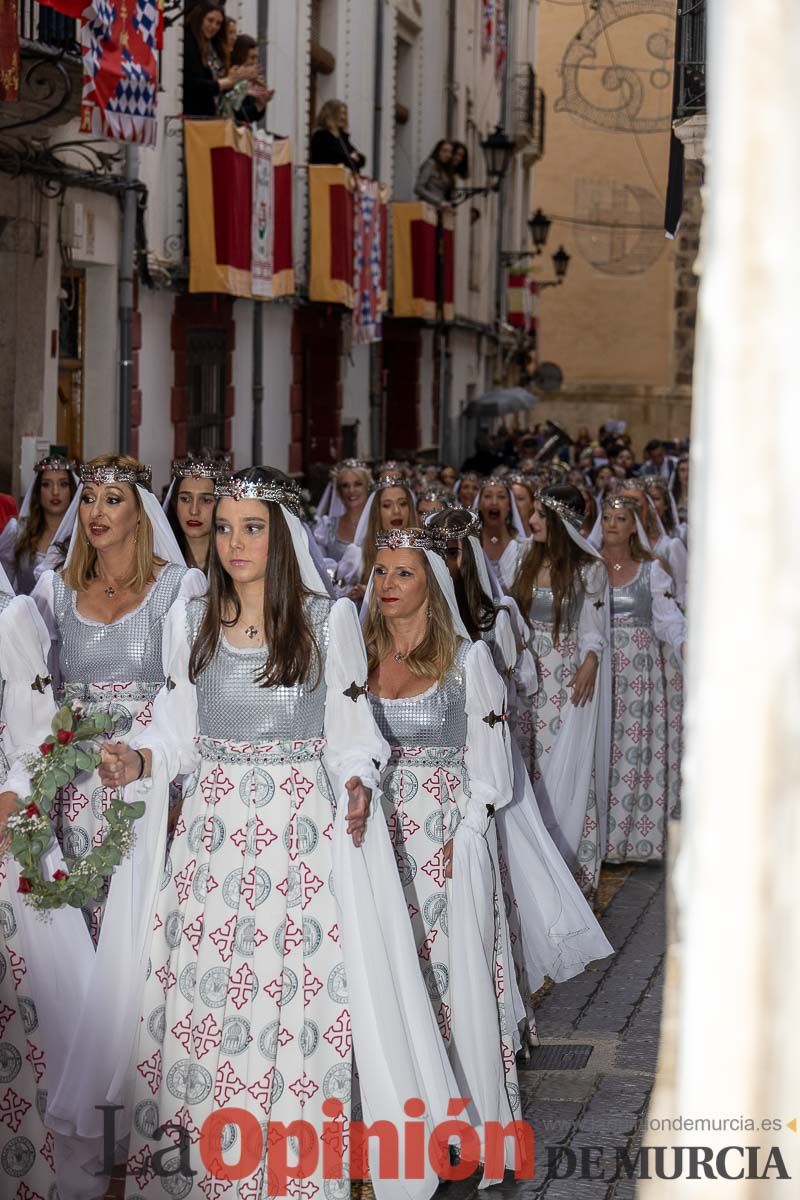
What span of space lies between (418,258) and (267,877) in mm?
20197

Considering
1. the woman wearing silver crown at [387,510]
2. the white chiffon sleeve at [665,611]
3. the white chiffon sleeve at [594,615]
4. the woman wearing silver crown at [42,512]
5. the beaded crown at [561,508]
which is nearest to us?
the white chiffon sleeve at [594,615]

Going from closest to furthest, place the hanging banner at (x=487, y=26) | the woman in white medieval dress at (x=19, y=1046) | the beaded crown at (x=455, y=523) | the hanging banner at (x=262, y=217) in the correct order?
the woman in white medieval dress at (x=19, y=1046) < the beaded crown at (x=455, y=523) < the hanging banner at (x=262, y=217) < the hanging banner at (x=487, y=26)

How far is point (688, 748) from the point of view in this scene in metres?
1.64

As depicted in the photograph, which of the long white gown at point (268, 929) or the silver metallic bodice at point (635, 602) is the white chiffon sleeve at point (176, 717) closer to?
the long white gown at point (268, 929)

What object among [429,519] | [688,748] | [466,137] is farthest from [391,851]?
[466,137]

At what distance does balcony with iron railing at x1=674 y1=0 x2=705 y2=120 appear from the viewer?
9.55 m

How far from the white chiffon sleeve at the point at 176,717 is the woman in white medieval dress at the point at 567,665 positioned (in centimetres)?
391

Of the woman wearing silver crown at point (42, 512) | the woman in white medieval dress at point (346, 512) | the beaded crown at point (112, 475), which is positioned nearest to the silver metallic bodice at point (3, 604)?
the beaded crown at point (112, 475)

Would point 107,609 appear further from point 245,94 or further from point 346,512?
point 245,94

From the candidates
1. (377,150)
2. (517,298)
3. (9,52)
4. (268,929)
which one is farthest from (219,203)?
(517,298)

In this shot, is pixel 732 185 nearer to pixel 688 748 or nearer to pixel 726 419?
pixel 726 419

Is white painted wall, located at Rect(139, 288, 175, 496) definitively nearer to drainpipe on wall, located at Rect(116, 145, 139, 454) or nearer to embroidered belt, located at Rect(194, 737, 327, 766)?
drainpipe on wall, located at Rect(116, 145, 139, 454)

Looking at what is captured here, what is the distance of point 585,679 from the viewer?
8812 mm

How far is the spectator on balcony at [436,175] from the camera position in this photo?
26516 mm
